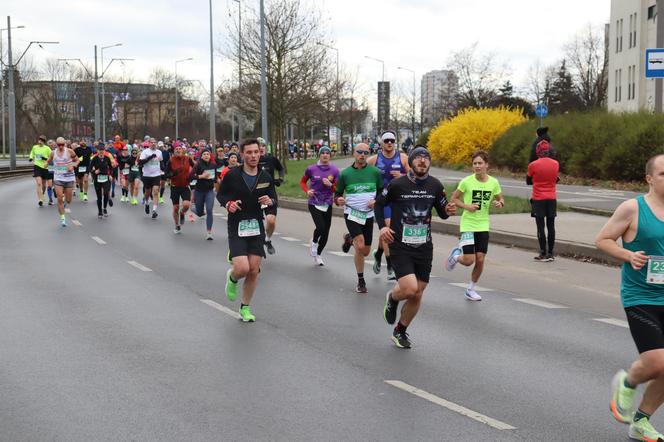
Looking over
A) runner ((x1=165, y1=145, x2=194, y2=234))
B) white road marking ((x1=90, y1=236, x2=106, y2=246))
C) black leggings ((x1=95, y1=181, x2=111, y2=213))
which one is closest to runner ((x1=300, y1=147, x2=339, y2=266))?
white road marking ((x1=90, y1=236, x2=106, y2=246))

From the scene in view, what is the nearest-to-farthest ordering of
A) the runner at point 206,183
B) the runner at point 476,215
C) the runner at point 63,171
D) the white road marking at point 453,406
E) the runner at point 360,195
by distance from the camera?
1. the white road marking at point 453,406
2. the runner at point 476,215
3. the runner at point 360,195
4. the runner at point 206,183
5. the runner at point 63,171

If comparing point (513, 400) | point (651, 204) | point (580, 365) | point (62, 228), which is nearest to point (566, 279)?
point (580, 365)

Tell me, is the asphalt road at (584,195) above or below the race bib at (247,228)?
below

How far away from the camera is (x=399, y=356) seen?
7797 millimetres

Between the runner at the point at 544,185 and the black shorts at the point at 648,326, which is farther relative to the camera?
the runner at the point at 544,185

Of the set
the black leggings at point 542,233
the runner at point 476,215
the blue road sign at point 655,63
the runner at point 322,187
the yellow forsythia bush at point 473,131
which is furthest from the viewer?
the yellow forsythia bush at point 473,131

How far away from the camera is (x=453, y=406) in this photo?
6.20 metres

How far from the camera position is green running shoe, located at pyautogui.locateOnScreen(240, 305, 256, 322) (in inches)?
368

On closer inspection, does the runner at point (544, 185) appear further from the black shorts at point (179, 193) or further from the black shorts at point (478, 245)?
the black shorts at point (179, 193)

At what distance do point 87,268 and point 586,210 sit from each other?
11630 mm

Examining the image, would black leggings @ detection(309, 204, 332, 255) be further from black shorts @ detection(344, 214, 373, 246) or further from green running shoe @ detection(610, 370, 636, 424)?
green running shoe @ detection(610, 370, 636, 424)

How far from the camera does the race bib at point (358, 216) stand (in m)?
11.7

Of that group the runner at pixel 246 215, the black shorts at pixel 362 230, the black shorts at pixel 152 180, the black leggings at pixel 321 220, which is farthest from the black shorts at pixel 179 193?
the runner at pixel 246 215

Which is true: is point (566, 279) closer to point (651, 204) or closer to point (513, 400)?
point (513, 400)
